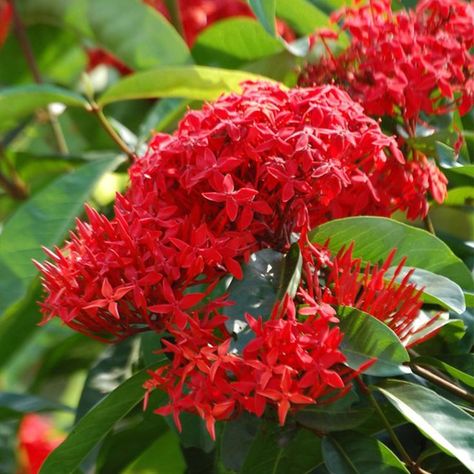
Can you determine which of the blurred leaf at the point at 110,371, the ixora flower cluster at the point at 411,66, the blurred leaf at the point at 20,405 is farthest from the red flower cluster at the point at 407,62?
the blurred leaf at the point at 20,405

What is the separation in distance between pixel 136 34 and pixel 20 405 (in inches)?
23.9

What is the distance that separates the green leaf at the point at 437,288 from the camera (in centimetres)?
99

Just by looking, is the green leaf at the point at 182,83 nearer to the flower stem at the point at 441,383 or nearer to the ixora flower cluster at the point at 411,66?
the ixora flower cluster at the point at 411,66

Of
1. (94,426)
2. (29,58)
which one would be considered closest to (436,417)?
(94,426)

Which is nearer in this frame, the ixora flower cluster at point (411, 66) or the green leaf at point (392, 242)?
the green leaf at point (392, 242)

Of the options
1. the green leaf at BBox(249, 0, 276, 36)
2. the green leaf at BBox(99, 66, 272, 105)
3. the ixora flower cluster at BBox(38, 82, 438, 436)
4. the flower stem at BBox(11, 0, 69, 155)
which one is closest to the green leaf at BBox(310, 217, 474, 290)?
the ixora flower cluster at BBox(38, 82, 438, 436)

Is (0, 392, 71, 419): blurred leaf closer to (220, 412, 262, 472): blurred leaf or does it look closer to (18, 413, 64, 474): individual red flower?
(18, 413, 64, 474): individual red flower

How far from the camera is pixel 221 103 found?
1.08 m

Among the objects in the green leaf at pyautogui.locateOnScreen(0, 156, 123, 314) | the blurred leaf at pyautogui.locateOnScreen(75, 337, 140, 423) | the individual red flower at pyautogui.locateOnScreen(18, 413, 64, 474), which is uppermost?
the green leaf at pyautogui.locateOnScreen(0, 156, 123, 314)

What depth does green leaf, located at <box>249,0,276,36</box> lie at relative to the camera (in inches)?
45.0

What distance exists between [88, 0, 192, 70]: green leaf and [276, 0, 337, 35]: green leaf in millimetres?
199

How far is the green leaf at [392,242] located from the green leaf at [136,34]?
2.36 ft

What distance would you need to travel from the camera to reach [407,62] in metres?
1.16

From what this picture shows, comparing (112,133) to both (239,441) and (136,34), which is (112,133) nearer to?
(136,34)
